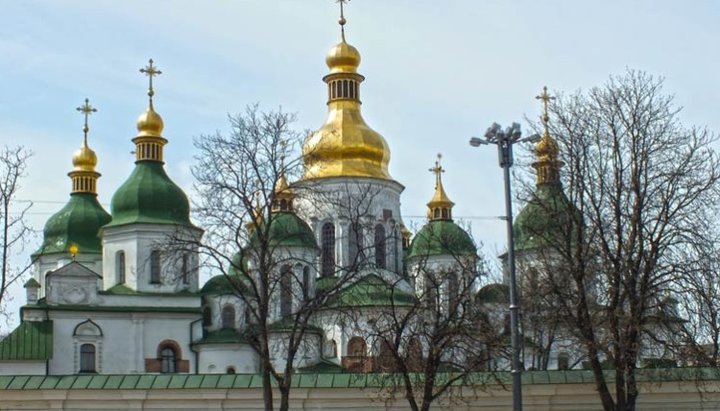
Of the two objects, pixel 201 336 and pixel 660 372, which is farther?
pixel 201 336

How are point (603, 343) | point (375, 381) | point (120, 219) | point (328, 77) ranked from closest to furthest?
1. point (603, 343)
2. point (375, 381)
3. point (120, 219)
4. point (328, 77)

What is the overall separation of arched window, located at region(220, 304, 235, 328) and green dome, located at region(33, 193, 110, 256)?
1153 cm

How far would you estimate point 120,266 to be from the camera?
2411 inches

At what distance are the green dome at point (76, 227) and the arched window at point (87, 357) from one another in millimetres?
11989

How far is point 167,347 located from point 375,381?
30120mm

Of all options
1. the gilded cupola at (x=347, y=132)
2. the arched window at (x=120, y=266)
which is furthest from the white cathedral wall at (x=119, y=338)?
the gilded cupola at (x=347, y=132)

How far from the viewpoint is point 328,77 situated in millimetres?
69312

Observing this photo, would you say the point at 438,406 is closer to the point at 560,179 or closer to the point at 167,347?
the point at 560,179

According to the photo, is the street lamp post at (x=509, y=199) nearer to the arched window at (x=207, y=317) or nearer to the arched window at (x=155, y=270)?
the arched window at (x=155, y=270)

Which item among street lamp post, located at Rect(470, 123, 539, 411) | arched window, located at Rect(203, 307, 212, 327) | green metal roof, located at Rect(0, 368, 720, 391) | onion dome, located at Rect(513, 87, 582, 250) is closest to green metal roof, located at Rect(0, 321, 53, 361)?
arched window, located at Rect(203, 307, 212, 327)

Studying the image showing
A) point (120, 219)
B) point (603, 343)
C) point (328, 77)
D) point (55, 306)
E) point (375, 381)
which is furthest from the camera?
point (328, 77)

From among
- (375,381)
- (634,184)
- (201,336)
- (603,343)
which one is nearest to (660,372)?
(603,343)

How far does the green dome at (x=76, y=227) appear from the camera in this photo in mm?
69812

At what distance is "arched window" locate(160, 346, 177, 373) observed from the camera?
194 ft
